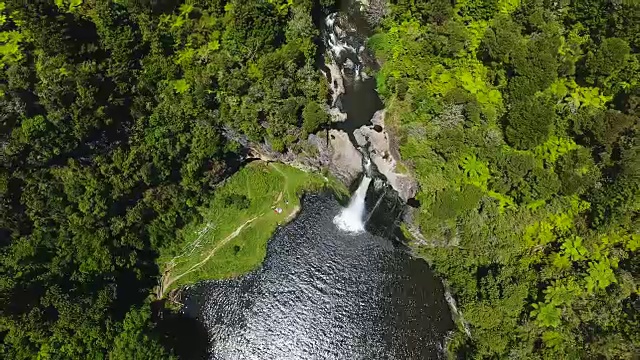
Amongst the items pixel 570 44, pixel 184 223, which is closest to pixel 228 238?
pixel 184 223

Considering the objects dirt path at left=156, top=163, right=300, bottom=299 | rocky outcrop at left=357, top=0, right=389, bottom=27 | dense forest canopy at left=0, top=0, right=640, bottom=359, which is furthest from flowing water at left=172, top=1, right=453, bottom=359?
rocky outcrop at left=357, top=0, right=389, bottom=27

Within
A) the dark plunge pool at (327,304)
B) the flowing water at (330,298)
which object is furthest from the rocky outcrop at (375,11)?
the dark plunge pool at (327,304)

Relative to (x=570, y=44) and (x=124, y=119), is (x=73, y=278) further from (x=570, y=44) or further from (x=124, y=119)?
(x=570, y=44)

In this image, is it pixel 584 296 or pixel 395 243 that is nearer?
pixel 584 296

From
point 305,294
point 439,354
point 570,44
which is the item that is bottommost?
point 439,354

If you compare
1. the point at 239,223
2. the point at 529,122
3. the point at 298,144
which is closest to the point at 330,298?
the point at 239,223

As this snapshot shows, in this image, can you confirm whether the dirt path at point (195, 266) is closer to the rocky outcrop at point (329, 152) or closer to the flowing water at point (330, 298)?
the flowing water at point (330, 298)

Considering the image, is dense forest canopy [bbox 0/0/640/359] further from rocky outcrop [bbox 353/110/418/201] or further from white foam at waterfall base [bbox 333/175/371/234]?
white foam at waterfall base [bbox 333/175/371/234]

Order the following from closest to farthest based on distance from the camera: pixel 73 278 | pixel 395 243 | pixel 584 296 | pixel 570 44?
pixel 584 296, pixel 73 278, pixel 570 44, pixel 395 243
